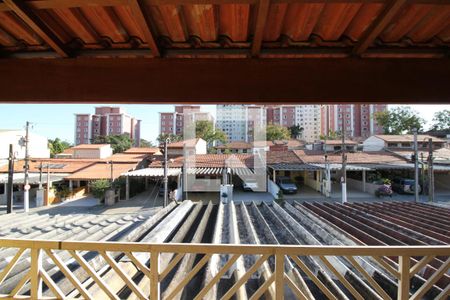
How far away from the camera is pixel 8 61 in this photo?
211cm

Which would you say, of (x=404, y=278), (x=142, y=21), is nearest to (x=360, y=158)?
(x=404, y=278)

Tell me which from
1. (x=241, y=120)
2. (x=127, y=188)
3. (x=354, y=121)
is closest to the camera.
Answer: (x=127, y=188)

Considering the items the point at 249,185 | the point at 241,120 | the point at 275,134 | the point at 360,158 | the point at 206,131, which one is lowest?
the point at 249,185

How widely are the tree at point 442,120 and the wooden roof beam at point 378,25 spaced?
47375 mm

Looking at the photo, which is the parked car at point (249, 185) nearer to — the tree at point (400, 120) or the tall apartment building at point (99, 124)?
the tree at point (400, 120)

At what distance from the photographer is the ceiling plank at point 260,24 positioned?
1525mm

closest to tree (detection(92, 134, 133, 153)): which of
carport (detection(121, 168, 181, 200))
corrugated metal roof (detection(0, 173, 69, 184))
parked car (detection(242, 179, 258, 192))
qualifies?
corrugated metal roof (detection(0, 173, 69, 184))

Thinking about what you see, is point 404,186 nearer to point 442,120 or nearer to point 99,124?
point 442,120

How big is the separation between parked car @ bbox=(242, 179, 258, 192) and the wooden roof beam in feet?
58.3

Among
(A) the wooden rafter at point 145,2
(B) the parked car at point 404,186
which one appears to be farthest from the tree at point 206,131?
(A) the wooden rafter at point 145,2

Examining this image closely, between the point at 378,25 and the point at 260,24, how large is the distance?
0.81m

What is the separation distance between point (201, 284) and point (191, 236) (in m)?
1.84

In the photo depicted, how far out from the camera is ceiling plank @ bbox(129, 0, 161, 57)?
1.53m

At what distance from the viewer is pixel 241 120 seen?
39.8 meters
